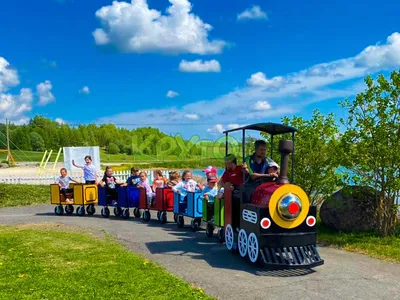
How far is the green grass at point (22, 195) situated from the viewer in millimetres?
18359

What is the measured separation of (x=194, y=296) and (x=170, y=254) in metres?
2.74

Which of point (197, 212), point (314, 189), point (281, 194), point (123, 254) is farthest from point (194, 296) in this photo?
point (314, 189)

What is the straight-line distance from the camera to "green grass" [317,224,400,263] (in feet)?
27.4

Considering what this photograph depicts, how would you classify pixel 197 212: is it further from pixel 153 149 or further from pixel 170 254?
pixel 153 149

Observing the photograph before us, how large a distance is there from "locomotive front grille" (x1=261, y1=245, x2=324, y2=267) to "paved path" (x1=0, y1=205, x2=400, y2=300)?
0.47 feet

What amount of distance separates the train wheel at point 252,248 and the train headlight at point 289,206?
24.1 inches

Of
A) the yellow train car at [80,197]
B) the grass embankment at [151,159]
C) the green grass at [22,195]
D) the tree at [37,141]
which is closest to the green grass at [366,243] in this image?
the yellow train car at [80,197]

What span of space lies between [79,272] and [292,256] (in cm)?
340

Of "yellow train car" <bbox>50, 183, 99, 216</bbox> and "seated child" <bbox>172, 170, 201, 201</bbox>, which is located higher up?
"seated child" <bbox>172, 170, 201, 201</bbox>

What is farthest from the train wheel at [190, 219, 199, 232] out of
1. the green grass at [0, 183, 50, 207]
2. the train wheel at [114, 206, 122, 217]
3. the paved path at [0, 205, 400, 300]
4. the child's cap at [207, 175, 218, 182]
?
the green grass at [0, 183, 50, 207]

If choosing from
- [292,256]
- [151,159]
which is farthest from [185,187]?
[151,159]

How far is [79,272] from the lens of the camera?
22.5ft

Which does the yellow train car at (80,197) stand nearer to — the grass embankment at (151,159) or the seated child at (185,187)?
the seated child at (185,187)

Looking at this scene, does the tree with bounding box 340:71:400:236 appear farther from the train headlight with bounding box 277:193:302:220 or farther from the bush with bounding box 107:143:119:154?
the bush with bounding box 107:143:119:154
